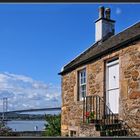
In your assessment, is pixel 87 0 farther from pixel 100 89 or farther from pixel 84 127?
pixel 100 89

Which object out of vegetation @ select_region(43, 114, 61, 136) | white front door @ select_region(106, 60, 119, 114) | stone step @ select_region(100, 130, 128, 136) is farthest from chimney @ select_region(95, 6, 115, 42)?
stone step @ select_region(100, 130, 128, 136)

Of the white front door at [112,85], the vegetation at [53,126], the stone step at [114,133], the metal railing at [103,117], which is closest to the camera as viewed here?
the stone step at [114,133]

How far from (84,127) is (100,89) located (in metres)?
2.17

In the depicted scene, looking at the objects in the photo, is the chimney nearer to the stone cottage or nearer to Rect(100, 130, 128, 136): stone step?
the stone cottage

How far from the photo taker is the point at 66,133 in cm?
1723

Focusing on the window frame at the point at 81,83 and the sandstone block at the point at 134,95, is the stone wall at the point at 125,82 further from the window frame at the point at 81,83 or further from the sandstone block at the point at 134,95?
the window frame at the point at 81,83

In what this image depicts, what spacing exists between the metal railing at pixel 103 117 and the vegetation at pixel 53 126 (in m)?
5.59

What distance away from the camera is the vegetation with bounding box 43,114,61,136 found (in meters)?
20.1

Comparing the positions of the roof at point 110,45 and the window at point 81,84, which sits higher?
the roof at point 110,45

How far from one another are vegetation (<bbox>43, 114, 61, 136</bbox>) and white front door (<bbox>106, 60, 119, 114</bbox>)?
23.0 ft

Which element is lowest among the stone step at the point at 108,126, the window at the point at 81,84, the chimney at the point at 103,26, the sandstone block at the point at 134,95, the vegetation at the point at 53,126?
the vegetation at the point at 53,126

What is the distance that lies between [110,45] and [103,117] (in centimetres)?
291

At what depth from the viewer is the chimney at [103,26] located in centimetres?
1822

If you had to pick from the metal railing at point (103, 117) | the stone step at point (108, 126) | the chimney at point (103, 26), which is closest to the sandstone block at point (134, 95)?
the metal railing at point (103, 117)
